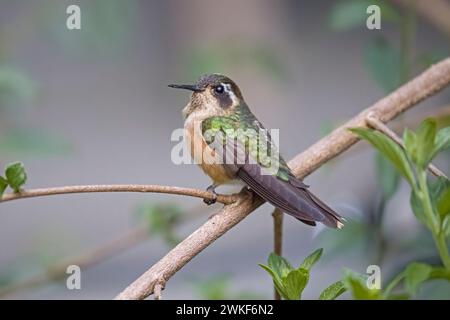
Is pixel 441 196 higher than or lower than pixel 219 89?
lower

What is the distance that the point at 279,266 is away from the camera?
169 cm

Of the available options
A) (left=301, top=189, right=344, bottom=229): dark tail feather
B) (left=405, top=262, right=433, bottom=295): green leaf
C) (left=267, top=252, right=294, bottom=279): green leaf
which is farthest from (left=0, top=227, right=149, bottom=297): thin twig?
(left=405, top=262, right=433, bottom=295): green leaf

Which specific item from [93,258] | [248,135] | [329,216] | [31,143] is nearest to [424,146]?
[329,216]

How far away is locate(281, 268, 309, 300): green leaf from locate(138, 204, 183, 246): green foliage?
1.36 metres

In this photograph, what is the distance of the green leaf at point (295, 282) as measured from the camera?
1585 millimetres

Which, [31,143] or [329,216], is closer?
[329,216]

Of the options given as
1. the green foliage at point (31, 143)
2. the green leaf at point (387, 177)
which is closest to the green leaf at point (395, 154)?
the green leaf at point (387, 177)

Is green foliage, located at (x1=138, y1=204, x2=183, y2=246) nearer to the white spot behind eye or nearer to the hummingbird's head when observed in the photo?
the hummingbird's head

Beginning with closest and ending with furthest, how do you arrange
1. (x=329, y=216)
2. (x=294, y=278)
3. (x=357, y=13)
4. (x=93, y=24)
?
(x=294, y=278) < (x=329, y=216) < (x=357, y=13) < (x=93, y=24)

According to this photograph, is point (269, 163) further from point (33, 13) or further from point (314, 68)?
point (314, 68)

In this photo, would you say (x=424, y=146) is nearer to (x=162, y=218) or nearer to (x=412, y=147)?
(x=412, y=147)

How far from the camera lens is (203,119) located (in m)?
2.72

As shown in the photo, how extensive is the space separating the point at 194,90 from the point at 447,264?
1.53 meters

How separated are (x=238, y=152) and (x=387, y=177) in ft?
1.75
